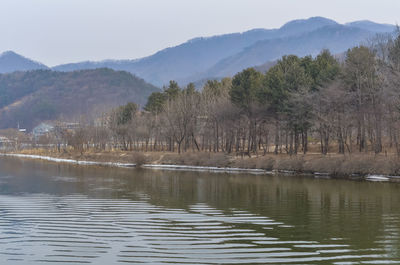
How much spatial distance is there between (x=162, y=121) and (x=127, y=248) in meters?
62.9

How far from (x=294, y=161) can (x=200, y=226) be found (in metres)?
32.2

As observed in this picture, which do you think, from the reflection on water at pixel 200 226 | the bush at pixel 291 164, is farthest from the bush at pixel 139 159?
the reflection on water at pixel 200 226

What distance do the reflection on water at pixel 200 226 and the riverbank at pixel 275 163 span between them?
9183 millimetres

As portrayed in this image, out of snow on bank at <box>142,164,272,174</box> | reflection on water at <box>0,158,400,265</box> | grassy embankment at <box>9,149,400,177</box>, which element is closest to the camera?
reflection on water at <box>0,158,400,265</box>

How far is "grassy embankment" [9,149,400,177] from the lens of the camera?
42.0 m

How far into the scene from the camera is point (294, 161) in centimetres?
4950

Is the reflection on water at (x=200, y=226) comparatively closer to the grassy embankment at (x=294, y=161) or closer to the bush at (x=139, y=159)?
the grassy embankment at (x=294, y=161)

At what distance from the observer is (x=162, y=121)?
254 feet

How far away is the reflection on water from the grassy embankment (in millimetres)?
9157

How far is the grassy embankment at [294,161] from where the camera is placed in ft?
138

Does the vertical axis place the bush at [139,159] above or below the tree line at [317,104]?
below

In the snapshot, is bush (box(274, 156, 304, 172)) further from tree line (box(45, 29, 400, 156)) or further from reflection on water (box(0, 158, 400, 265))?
reflection on water (box(0, 158, 400, 265))

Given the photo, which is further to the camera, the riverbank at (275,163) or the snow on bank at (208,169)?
the snow on bank at (208,169)

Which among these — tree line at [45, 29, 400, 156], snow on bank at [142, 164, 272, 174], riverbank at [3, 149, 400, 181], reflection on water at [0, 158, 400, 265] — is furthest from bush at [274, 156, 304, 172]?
reflection on water at [0, 158, 400, 265]
